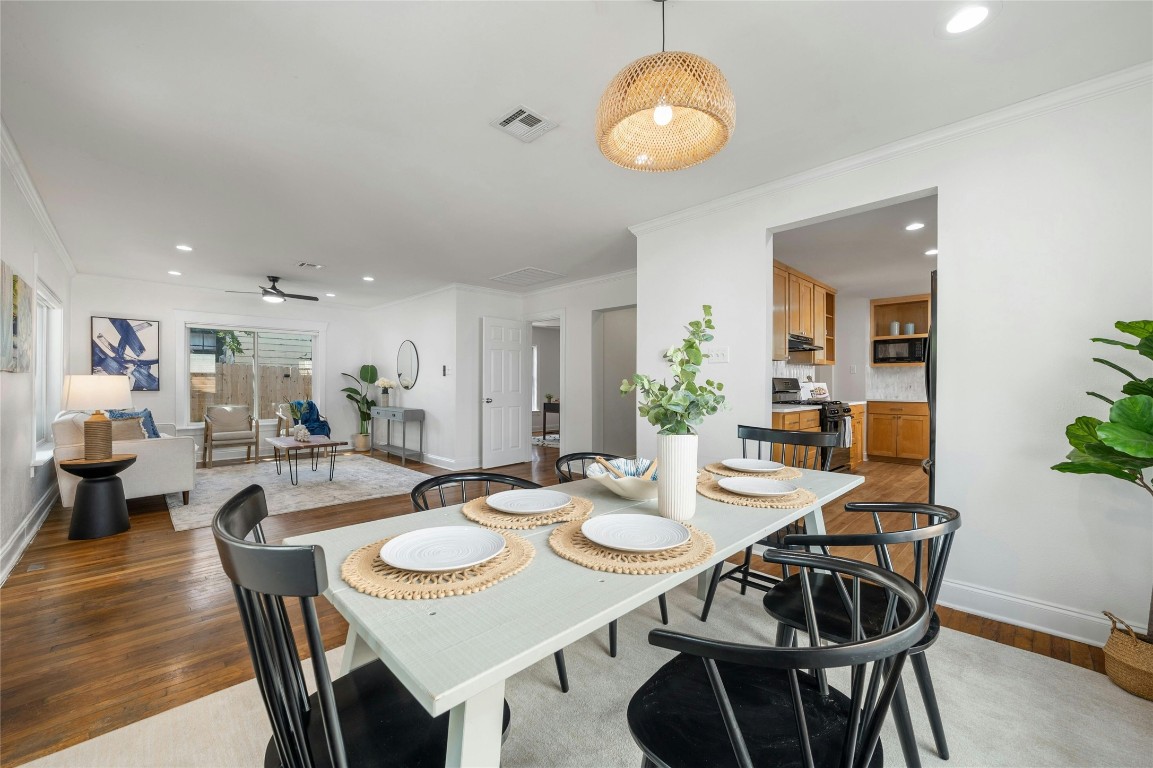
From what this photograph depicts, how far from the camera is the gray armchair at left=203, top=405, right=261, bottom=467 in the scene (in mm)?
6215

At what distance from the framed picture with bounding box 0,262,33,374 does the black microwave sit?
846 cm

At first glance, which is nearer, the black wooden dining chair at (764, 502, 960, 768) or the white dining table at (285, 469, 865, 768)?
the white dining table at (285, 469, 865, 768)

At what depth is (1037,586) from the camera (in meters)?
2.21

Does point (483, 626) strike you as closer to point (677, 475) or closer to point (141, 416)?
point (677, 475)

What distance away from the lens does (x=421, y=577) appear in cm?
99

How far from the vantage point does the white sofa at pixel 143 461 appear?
12.4ft

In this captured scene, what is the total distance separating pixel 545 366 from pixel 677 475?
9235 millimetres

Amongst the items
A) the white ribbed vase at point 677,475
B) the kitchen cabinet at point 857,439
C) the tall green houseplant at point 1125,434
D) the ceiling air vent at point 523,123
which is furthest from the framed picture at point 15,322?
the kitchen cabinet at point 857,439

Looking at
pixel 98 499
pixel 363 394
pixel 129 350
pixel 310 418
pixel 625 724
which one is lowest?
pixel 625 724

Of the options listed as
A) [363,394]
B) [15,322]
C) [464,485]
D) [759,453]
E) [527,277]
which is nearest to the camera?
[464,485]

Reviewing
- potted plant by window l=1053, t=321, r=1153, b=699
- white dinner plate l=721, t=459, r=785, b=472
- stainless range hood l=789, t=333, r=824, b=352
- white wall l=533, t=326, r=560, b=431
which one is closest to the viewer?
potted plant by window l=1053, t=321, r=1153, b=699

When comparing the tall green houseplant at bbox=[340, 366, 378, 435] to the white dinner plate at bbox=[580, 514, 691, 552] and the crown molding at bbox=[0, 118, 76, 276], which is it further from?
the white dinner plate at bbox=[580, 514, 691, 552]

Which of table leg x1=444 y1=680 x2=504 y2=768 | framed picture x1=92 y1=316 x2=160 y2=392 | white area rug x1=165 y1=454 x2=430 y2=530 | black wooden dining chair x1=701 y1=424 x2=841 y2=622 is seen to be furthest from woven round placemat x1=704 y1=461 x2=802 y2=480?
framed picture x1=92 y1=316 x2=160 y2=392

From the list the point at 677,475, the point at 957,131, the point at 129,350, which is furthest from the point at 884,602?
the point at 129,350
